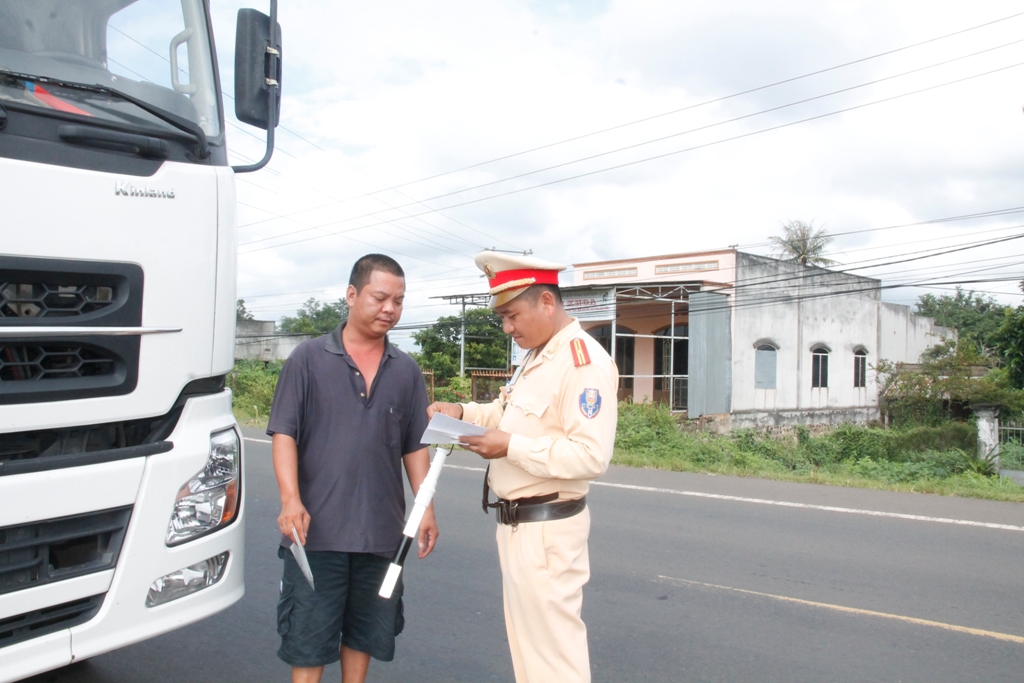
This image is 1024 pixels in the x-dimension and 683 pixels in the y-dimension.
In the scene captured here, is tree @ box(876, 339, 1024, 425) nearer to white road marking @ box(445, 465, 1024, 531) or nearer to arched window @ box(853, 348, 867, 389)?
arched window @ box(853, 348, 867, 389)

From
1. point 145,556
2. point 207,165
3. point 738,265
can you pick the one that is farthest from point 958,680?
point 738,265

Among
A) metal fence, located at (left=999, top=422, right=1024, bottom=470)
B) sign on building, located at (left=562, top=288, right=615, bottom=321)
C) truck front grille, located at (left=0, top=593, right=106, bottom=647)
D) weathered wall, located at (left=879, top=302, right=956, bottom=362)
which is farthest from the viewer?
weathered wall, located at (left=879, top=302, right=956, bottom=362)

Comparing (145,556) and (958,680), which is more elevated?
(145,556)

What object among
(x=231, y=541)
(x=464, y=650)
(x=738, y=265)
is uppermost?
(x=738, y=265)

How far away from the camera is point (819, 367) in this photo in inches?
1053

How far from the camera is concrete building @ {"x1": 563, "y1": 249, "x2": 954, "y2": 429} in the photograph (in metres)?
22.4

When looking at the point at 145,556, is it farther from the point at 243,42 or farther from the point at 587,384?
the point at 243,42

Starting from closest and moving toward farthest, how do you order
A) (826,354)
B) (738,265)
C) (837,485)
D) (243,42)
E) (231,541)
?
(231,541) → (243,42) → (837,485) → (738,265) → (826,354)

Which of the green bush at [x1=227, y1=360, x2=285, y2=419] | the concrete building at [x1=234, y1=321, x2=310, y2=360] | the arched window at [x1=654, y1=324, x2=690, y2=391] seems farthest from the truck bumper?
the concrete building at [x1=234, y1=321, x2=310, y2=360]

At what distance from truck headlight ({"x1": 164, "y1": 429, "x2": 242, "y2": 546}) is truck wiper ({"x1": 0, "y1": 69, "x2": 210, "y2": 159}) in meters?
1.06

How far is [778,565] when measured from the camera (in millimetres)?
5637

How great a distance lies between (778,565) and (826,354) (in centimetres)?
2319

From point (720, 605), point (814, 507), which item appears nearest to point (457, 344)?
point (814, 507)

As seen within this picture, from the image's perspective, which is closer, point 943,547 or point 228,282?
point 228,282
